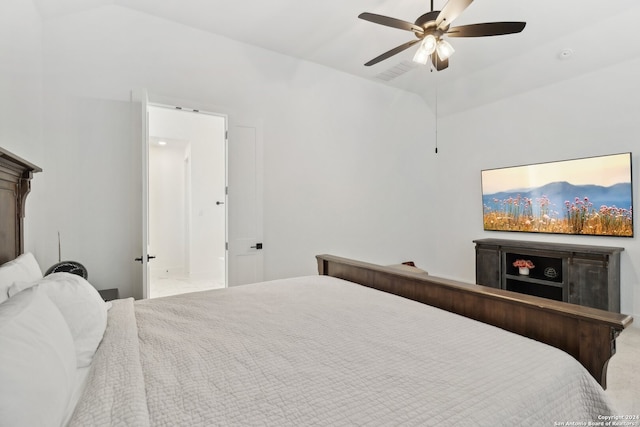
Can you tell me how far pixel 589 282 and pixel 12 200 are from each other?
188 inches

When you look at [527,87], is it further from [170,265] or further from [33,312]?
[170,265]

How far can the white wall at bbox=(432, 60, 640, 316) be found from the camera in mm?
3398

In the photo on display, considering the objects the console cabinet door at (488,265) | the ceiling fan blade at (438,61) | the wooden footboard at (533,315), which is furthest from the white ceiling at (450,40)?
the wooden footboard at (533,315)

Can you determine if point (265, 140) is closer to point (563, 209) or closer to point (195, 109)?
point (195, 109)

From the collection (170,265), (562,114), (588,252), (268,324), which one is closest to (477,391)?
(268,324)

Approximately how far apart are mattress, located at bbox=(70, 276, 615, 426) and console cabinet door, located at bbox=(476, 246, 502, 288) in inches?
118

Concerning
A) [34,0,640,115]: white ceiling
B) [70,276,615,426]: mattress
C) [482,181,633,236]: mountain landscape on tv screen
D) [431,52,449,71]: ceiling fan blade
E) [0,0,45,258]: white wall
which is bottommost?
[70,276,615,426]: mattress

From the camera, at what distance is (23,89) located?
2.14 meters

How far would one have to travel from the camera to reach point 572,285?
3.44 metres

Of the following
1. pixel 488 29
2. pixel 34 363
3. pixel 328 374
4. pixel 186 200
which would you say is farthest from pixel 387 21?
pixel 186 200

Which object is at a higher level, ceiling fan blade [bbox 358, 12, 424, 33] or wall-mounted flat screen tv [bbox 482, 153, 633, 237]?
ceiling fan blade [bbox 358, 12, 424, 33]

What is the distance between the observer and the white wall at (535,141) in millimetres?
3398

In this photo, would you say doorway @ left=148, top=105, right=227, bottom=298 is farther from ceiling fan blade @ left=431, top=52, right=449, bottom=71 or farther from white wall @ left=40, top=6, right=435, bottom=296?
ceiling fan blade @ left=431, top=52, right=449, bottom=71

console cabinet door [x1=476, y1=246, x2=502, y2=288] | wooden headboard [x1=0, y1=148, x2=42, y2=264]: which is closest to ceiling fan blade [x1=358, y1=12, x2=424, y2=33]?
wooden headboard [x1=0, y1=148, x2=42, y2=264]
